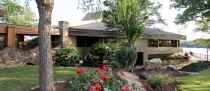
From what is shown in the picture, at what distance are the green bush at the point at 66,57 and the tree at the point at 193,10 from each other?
12.2 metres

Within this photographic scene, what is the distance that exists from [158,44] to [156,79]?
27.4 metres

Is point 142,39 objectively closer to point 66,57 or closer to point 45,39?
point 66,57

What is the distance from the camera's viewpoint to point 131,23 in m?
30.6

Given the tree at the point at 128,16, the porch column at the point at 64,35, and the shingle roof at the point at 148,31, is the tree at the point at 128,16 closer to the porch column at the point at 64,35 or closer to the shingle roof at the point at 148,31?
the shingle roof at the point at 148,31

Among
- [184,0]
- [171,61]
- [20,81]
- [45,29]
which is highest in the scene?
[184,0]

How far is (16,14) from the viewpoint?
109ft

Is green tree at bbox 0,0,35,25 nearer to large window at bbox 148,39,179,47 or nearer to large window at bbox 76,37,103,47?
large window at bbox 76,37,103,47

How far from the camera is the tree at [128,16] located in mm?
29978

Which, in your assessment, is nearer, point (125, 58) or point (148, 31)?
point (125, 58)

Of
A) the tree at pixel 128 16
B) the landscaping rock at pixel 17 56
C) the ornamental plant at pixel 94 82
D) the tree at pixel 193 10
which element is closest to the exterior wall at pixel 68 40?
the tree at pixel 128 16

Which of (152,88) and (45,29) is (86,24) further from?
(45,29)

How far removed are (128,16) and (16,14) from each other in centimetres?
1028

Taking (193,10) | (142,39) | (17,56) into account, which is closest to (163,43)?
(142,39)

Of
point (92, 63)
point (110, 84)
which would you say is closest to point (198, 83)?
point (110, 84)
